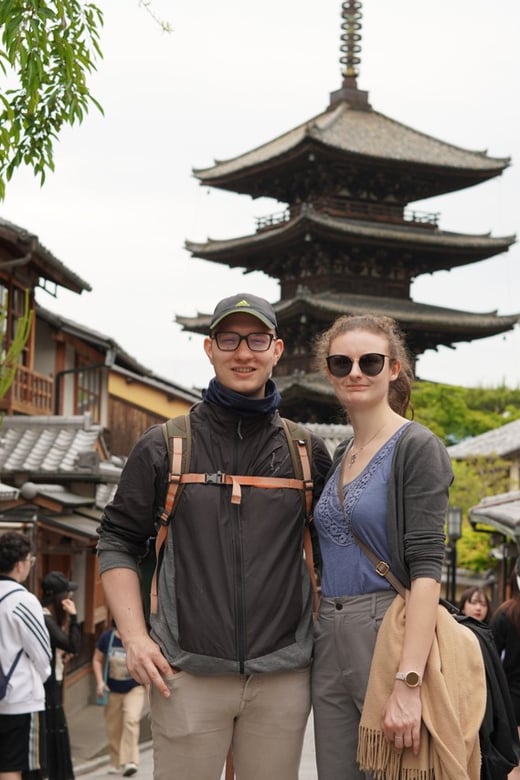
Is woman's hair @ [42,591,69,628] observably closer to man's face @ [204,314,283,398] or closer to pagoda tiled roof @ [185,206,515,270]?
man's face @ [204,314,283,398]

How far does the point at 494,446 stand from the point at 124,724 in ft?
84.7

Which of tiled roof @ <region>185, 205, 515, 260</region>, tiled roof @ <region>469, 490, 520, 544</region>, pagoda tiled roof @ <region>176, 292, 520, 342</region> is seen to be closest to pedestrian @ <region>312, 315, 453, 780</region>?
tiled roof @ <region>469, 490, 520, 544</region>

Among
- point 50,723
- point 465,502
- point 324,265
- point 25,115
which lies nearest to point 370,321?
point 25,115

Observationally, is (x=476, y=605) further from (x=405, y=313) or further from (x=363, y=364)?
(x=405, y=313)

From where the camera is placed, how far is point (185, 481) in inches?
143

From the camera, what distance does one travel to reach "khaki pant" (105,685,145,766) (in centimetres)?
1089

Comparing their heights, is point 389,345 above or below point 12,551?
above

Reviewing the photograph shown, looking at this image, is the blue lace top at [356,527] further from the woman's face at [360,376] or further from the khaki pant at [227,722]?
the khaki pant at [227,722]

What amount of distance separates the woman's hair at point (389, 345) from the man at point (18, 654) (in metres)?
3.12

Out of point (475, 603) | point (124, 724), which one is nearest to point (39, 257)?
point (124, 724)

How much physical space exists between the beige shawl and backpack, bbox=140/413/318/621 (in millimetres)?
409

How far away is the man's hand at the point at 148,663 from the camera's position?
11.7 feet

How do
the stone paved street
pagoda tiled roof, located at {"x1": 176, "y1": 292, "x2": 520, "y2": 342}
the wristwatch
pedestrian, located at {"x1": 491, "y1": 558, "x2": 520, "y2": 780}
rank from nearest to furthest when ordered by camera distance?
1. the wristwatch
2. pedestrian, located at {"x1": 491, "y1": 558, "x2": 520, "y2": 780}
3. the stone paved street
4. pagoda tiled roof, located at {"x1": 176, "y1": 292, "x2": 520, "y2": 342}

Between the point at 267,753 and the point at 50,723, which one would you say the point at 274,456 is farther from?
the point at 50,723
